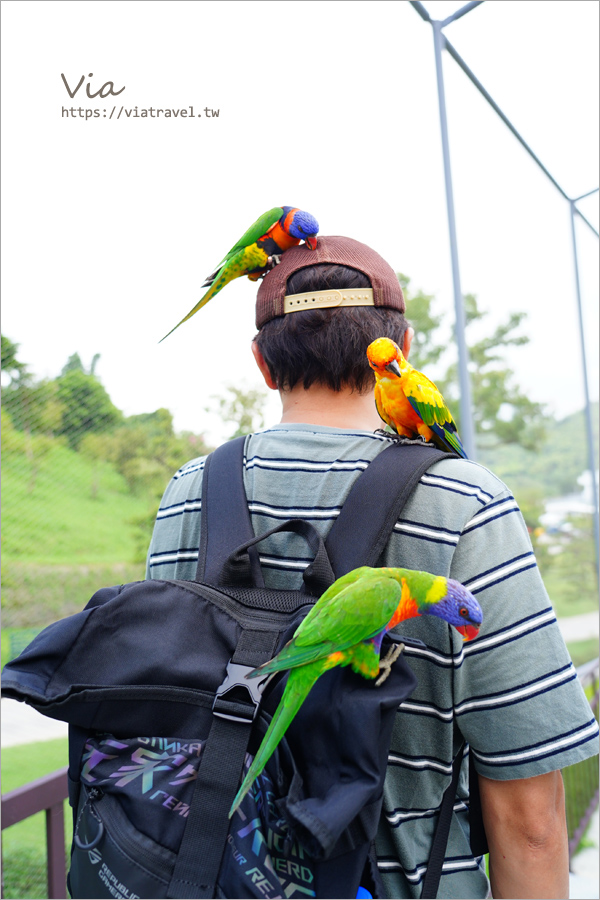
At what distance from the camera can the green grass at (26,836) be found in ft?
8.48

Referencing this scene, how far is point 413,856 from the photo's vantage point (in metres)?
0.83

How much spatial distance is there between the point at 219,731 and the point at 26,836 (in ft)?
9.23

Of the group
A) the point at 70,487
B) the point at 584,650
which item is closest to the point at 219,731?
the point at 70,487

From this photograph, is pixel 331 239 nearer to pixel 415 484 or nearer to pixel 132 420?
pixel 415 484

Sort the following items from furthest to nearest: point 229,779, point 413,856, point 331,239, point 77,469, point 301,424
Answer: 1. point 77,469
2. point 331,239
3. point 301,424
4. point 413,856
5. point 229,779

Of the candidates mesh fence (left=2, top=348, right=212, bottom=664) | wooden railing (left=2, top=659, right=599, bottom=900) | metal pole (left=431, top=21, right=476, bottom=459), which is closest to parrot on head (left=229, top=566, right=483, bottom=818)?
wooden railing (left=2, top=659, right=599, bottom=900)

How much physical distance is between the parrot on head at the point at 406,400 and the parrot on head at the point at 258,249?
16.2 inches

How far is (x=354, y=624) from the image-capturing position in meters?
0.72

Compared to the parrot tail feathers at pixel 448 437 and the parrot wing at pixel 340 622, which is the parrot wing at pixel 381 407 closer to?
the parrot tail feathers at pixel 448 437

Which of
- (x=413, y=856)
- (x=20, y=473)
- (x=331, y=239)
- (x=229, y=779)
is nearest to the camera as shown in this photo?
(x=229, y=779)

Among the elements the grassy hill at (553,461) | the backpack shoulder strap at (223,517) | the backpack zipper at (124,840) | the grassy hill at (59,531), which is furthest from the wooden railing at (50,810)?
the grassy hill at (553,461)

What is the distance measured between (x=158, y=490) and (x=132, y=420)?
1.72ft

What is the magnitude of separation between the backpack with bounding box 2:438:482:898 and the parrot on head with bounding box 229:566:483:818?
0.12 feet

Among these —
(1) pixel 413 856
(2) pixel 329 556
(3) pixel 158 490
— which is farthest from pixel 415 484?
(3) pixel 158 490
